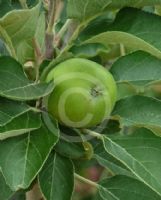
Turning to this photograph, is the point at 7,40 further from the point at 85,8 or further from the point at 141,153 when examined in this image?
the point at 141,153

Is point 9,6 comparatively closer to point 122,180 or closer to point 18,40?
point 18,40

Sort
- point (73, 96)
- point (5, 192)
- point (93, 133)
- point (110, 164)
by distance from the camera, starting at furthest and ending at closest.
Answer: point (110, 164), point (5, 192), point (93, 133), point (73, 96)

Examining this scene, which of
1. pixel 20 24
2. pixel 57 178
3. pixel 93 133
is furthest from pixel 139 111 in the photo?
pixel 20 24

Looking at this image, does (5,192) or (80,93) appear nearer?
(80,93)

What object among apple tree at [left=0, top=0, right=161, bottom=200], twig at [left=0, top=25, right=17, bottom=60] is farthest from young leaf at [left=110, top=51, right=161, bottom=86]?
twig at [left=0, top=25, right=17, bottom=60]

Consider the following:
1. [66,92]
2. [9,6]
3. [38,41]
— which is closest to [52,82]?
[66,92]
